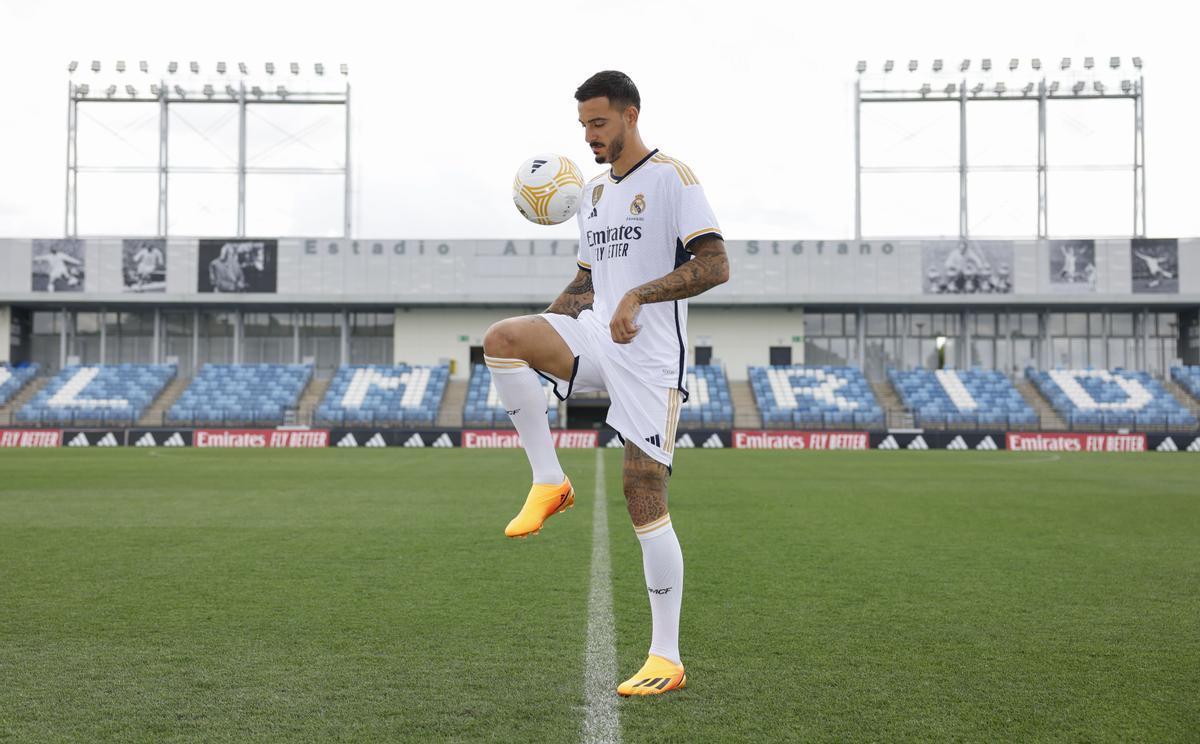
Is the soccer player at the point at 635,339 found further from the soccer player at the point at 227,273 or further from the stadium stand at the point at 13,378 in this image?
the stadium stand at the point at 13,378

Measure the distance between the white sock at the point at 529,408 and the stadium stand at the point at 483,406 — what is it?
29.7 metres

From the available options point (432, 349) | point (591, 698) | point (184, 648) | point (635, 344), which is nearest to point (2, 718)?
point (184, 648)

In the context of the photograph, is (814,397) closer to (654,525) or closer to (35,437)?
(35,437)

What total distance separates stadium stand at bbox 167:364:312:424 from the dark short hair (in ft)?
117

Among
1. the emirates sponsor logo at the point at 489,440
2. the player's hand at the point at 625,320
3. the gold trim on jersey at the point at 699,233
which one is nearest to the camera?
the player's hand at the point at 625,320

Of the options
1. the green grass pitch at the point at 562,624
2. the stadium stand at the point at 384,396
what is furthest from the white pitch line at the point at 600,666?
the stadium stand at the point at 384,396

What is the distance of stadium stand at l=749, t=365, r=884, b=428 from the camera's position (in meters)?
37.1

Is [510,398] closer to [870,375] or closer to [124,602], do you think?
[124,602]

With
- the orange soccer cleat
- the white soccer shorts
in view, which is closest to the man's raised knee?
the white soccer shorts

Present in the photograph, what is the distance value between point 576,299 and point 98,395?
40951mm

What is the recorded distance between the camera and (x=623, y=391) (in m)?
4.21

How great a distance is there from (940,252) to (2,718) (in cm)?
4359

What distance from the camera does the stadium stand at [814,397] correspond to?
37.1m

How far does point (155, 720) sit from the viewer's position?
3.49 metres
